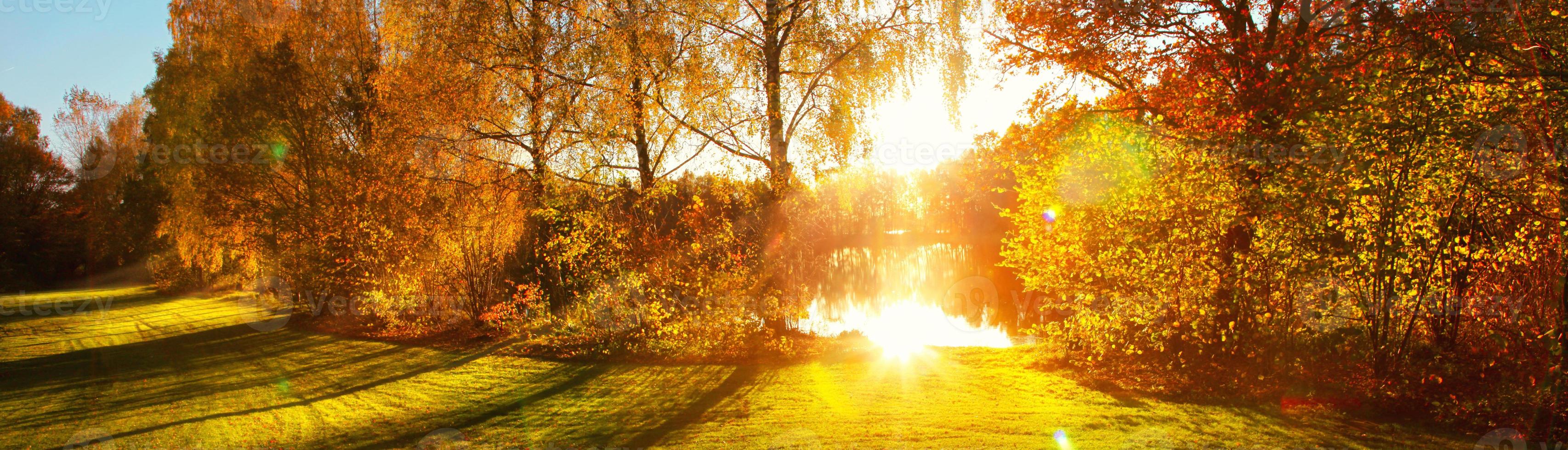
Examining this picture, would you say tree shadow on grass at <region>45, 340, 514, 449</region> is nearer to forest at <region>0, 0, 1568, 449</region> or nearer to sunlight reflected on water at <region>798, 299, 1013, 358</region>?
forest at <region>0, 0, 1568, 449</region>

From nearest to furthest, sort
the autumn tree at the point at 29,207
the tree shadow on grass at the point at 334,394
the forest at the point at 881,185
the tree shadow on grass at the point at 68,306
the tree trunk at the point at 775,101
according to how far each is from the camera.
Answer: the forest at the point at 881,185, the tree shadow on grass at the point at 334,394, the tree trunk at the point at 775,101, the tree shadow on grass at the point at 68,306, the autumn tree at the point at 29,207

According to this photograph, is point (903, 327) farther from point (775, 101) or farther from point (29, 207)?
point (29, 207)

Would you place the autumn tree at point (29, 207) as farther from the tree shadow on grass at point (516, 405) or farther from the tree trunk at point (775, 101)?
the tree trunk at point (775, 101)

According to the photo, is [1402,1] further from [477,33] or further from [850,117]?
[477,33]

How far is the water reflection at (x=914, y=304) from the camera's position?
12.9 meters

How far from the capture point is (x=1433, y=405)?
5531 mm

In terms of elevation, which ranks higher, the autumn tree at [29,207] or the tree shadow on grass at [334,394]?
the autumn tree at [29,207]

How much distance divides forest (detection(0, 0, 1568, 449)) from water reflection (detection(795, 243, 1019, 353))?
229 millimetres

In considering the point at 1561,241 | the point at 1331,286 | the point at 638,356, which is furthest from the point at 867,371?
the point at 1561,241

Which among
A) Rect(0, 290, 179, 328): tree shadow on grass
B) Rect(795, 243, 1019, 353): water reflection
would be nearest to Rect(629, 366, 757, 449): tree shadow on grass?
Rect(795, 243, 1019, 353): water reflection

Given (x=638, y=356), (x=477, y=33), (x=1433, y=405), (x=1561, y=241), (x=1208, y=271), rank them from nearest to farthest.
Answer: (x=1561, y=241) → (x=1433, y=405) → (x=1208, y=271) → (x=638, y=356) → (x=477, y=33)

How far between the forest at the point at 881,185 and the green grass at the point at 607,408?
0.49 feet

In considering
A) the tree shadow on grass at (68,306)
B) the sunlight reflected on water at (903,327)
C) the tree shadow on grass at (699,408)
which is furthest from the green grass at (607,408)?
the tree shadow on grass at (68,306)

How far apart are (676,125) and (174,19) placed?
20680mm
